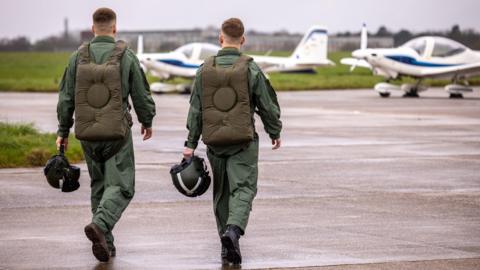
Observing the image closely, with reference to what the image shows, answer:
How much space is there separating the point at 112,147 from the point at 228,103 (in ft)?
2.95

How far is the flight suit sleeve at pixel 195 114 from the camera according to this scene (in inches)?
340

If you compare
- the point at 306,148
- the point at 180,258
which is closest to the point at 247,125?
the point at 180,258

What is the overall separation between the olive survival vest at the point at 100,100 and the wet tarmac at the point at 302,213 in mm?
921

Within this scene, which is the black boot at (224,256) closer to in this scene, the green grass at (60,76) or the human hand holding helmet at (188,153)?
the human hand holding helmet at (188,153)

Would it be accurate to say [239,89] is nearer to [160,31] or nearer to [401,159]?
[401,159]

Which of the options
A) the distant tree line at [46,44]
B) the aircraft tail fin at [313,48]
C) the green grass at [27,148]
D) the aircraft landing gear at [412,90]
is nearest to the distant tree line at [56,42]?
the distant tree line at [46,44]

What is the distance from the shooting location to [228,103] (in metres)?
8.52

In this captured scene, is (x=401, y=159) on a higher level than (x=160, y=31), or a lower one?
higher

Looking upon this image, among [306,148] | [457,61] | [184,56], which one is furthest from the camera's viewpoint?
[184,56]

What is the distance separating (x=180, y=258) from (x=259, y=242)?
0.95 metres

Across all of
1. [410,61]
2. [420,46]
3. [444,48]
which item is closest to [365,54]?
[410,61]

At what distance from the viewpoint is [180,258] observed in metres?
8.62

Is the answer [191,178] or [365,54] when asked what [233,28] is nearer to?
[191,178]

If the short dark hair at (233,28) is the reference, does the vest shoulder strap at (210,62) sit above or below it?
below
